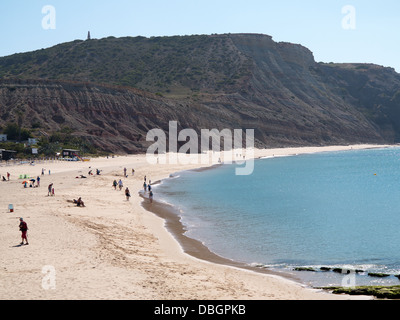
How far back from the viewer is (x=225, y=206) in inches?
1195

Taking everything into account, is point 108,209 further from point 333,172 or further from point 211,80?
point 211,80

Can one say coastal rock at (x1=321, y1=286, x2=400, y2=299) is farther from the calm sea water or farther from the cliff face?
the cliff face

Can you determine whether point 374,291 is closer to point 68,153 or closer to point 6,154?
point 6,154

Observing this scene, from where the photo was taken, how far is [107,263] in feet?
46.2

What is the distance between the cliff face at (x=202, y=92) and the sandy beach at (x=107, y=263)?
47685 mm

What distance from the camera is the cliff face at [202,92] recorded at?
77.4 m

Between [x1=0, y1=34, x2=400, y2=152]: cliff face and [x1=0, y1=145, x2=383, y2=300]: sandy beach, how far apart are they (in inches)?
1877

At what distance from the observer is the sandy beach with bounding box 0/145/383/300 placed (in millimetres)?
11500

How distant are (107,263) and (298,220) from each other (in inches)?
578

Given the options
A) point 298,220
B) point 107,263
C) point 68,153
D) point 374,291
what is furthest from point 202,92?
point 374,291

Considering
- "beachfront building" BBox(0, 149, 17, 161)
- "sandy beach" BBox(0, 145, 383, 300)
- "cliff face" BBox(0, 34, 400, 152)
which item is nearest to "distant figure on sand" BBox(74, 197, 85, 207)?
"sandy beach" BBox(0, 145, 383, 300)

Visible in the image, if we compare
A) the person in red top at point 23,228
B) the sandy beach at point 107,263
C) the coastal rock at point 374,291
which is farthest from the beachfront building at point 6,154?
the coastal rock at point 374,291
